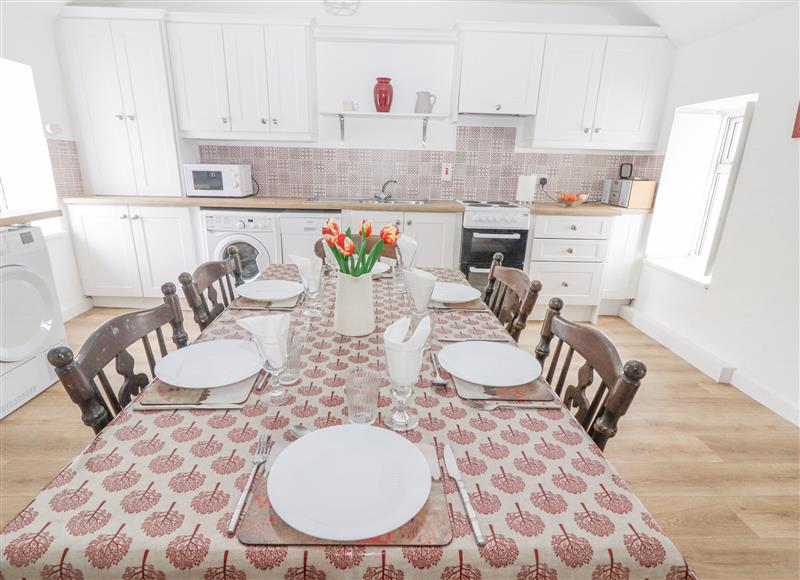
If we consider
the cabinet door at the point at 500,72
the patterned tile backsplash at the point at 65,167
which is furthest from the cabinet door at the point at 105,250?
the cabinet door at the point at 500,72

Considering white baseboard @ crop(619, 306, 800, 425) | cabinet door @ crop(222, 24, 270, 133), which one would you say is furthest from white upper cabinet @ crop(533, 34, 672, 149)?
cabinet door @ crop(222, 24, 270, 133)

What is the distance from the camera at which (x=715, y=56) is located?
9.02 ft

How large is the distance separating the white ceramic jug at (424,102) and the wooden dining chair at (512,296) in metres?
2.01

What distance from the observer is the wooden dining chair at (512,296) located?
1.37 meters

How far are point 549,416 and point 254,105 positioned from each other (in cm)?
320

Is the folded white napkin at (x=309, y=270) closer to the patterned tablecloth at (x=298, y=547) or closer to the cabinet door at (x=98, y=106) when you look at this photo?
the patterned tablecloth at (x=298, y=547)

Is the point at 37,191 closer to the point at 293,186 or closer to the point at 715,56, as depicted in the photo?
the point at 293,186

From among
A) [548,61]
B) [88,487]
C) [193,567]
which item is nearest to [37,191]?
[88,487]

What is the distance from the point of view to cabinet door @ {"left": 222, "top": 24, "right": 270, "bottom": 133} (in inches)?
120

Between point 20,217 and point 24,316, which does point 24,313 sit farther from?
point 20,217

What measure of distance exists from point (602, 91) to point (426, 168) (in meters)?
1.46

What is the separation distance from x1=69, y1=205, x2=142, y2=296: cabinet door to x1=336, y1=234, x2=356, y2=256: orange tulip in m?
2.85

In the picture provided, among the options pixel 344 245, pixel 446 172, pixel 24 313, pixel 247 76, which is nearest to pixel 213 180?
pixel 247 76

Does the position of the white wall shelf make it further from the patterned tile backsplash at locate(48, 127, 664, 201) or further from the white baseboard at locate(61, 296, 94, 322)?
the white baseboard at locate(61, 296, 94, 322)
